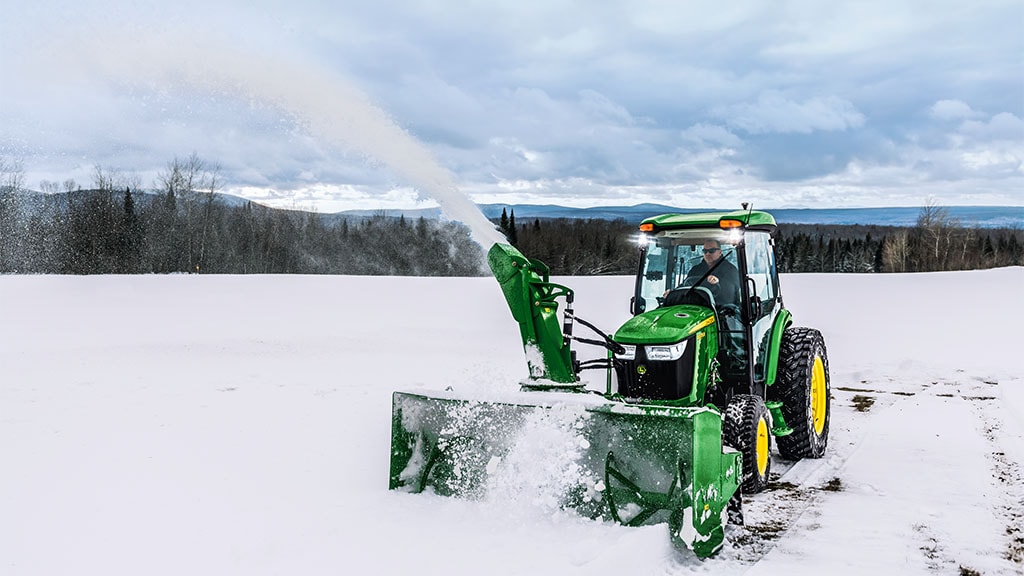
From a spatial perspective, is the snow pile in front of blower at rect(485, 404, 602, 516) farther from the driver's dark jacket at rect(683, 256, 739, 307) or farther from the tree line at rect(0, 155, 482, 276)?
the tree line at rect(0, 155, 482, 276)

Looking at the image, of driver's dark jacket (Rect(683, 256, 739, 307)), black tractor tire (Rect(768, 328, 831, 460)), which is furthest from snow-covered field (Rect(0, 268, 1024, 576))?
driver's dark jacket (Rect(683, 256, 739, 307))

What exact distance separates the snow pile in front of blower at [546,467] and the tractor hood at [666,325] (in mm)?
925

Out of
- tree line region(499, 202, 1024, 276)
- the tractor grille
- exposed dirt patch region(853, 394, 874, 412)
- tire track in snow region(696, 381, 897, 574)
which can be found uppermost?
tree line region(499, 202, 1024, 276)

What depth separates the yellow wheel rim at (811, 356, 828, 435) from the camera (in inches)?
278

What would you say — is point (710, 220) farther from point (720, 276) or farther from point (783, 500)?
point (783, 500)

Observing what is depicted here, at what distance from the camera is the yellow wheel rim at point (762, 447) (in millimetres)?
5456

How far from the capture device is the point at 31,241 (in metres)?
42.0

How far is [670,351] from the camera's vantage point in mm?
5250

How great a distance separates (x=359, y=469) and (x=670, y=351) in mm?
2564

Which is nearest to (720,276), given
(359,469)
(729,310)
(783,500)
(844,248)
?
(729,310)

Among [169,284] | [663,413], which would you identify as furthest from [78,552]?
[169,284]

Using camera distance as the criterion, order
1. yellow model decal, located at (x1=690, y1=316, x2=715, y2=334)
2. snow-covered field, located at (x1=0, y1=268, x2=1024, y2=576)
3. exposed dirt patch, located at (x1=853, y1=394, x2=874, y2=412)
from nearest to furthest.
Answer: snow-covered field, located at (x1=0, y1=268, x2=1024, y2=576) → yellow model decal, located at (x1=690, y1=316, x2=715, y2=334) → exposed dirt patch, located at (x1=853, y1=394, x2=874, y2=412)

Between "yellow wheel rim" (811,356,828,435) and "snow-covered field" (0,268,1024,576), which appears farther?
"yellow wheel rim" (811,356,828,435)

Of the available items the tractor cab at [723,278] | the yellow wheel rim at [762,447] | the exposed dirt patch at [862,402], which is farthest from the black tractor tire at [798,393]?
the exposed dirt patch at [862,402]
